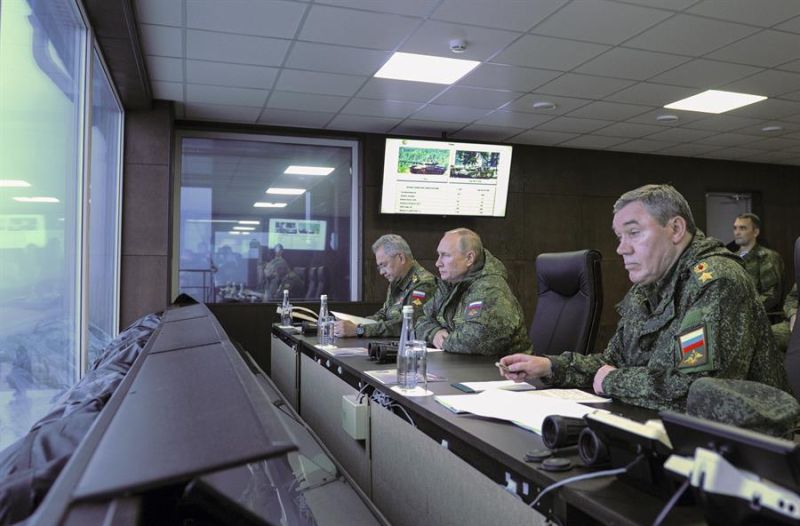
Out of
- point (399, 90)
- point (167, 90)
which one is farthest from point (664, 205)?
point (167, 90)

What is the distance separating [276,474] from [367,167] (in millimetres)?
4794

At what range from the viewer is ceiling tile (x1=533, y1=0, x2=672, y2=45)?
311 cm

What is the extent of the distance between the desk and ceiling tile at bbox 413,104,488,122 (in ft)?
9.96

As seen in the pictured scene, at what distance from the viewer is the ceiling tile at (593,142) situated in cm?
595

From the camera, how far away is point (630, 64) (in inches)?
154

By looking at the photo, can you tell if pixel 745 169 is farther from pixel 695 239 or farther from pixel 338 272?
pixel 695 239

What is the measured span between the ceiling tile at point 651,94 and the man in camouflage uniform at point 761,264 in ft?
4.57

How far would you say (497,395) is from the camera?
146cm

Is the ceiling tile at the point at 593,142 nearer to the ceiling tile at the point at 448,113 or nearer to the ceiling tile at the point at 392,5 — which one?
the ceiling tile at the point at 448,113

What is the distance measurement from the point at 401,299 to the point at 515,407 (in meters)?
2.27

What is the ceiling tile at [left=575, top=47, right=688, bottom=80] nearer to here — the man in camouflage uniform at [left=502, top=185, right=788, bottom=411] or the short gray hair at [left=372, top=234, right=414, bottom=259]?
the short gray hair at [left=372, top=234, right=414, bottom=259]

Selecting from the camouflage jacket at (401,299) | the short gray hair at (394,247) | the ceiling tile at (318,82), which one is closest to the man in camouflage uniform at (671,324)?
the camouflage jacket at (401,299)

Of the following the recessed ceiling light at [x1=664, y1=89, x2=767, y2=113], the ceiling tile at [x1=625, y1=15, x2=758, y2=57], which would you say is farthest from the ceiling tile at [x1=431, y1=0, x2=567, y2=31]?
the recessed ceiling light at [x1=664, y1=89, x2=767, y2=113]

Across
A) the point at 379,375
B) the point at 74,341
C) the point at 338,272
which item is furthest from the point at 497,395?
the point at 338,272
